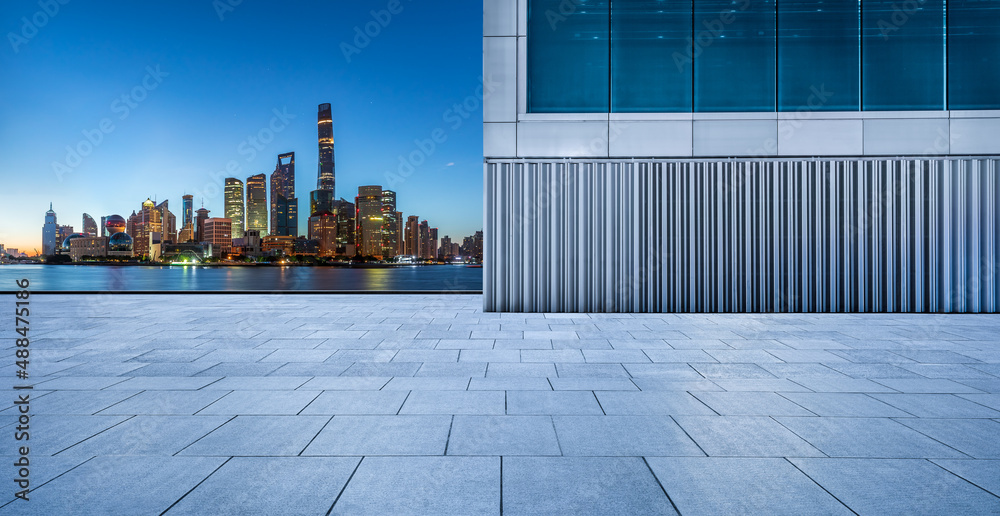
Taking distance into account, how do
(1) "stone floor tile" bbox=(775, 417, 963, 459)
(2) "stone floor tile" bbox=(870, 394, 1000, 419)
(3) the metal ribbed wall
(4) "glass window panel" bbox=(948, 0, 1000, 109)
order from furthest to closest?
(4) "glass window panel" bbox=(948, 0, 1000, 109) < (3) the metal ribbed wall < (2) "stone floor tile" bbox=(870, 394, 1000, 419) < (1) "stone floor tile" bbox=(775, 417, 963, 459)

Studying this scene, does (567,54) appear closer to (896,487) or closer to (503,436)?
(503,436)

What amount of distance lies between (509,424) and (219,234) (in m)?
212

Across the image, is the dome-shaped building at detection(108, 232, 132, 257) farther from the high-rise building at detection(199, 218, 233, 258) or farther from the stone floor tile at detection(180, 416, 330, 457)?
the stone floor tile at detection(180, 416, 330, 457)

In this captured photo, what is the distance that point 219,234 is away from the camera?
184 meters

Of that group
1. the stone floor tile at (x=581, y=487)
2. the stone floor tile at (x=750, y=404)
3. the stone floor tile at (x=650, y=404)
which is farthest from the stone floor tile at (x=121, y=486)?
the stone floor tile at (x=750, y=404)

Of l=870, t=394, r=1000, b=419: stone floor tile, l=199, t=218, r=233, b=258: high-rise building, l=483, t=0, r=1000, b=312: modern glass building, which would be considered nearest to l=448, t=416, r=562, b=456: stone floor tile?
l=870, t=394, r=1000, b=419: stone floor tile

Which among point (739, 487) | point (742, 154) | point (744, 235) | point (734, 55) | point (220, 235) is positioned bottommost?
point (739, 487)

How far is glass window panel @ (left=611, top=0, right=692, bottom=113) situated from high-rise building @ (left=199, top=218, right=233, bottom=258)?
639 feet

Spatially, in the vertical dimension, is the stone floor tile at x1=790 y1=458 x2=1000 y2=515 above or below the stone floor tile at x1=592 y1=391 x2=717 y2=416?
below

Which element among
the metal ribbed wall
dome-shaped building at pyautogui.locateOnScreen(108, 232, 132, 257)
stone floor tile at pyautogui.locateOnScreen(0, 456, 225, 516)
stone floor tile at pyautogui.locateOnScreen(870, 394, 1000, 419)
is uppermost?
dome-shaped building at pyautogui.locateOnScreen(108, 232, 132, 257)

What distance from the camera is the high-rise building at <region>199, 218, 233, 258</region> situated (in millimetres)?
177625

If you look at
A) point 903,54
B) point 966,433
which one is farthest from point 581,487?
point 903,54

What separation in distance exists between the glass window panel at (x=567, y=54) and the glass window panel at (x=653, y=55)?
363 millimetres

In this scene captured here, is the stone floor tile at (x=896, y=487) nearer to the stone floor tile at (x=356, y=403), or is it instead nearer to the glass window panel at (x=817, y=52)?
the stone floor tile at (x=356, y=403)
